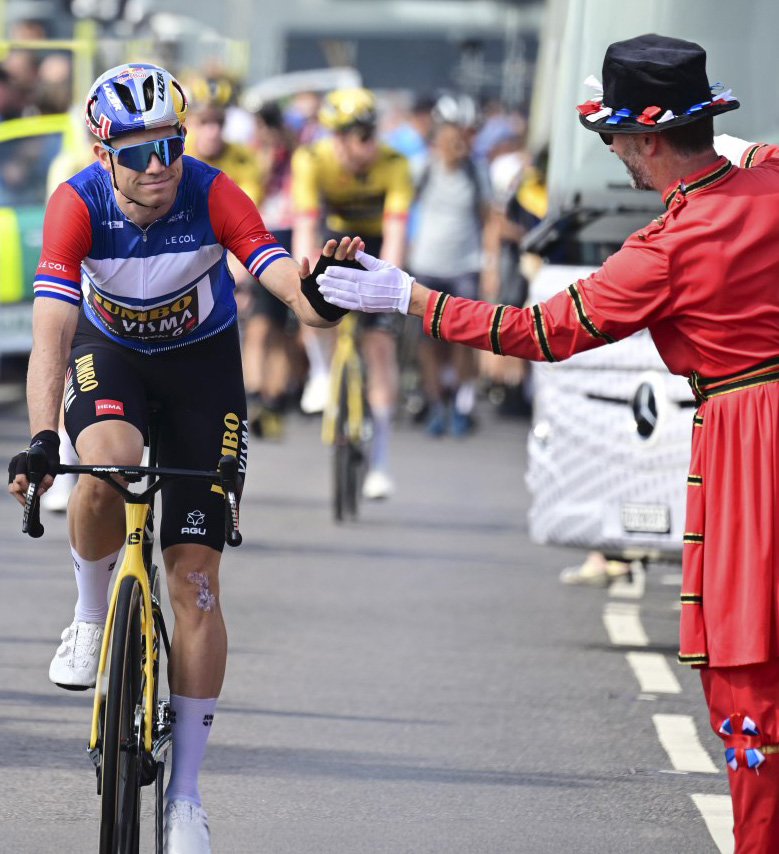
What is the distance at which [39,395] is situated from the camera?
17.2 feet

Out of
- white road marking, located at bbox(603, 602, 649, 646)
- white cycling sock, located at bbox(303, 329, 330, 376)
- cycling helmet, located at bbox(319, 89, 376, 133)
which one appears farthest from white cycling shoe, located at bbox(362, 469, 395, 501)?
white road marking, located at bbox(603, 602, 649, 646)

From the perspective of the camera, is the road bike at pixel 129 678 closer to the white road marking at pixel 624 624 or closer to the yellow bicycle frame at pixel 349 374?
the white road marking at pixel 624 624

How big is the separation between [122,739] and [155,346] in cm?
131

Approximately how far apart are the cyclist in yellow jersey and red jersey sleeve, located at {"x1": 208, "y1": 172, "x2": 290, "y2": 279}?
20.8ft

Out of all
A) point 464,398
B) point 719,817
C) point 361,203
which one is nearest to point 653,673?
point 719,817

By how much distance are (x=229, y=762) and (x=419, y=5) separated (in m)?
58.9

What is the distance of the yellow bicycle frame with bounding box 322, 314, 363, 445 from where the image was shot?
12.4m

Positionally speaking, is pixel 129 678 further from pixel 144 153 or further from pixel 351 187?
pixel 351 187

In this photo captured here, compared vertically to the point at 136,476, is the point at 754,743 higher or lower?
lower

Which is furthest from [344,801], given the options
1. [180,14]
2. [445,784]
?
[180,14]

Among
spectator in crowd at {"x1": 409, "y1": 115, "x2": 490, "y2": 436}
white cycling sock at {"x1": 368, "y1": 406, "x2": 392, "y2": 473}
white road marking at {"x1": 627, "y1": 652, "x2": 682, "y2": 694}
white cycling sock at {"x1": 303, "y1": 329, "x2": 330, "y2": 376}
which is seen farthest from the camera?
spectator in crowd at {"x1": 409, "y1": 115, "x2": 490, "y2": 436}

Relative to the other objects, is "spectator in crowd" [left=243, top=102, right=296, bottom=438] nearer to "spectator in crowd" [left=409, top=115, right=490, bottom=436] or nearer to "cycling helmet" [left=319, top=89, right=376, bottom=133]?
"cycling helmet" [left=319, top=89, right=376, bottom=133]

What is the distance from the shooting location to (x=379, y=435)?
42.0 ft

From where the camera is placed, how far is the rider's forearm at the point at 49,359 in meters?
5.22
